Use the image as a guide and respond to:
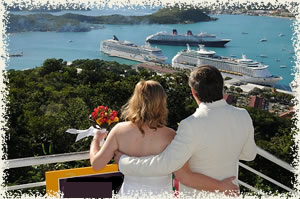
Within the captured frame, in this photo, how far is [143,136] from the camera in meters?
0.98

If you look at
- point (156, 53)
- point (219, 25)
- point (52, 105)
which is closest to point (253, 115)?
point (52, 105)

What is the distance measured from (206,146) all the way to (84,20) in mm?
48896

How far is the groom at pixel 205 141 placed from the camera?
36.1 inches

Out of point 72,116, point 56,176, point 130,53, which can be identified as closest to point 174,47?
point 130,53

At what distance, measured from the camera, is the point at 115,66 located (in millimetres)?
26453

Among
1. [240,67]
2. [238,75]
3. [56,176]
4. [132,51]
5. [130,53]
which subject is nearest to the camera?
[56,176]

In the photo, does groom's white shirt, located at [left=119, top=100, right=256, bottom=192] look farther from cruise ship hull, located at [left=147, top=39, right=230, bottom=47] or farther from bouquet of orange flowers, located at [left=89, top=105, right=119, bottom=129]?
cruise ship hull, located at [left=147, top=39, right=230, bottom=47]

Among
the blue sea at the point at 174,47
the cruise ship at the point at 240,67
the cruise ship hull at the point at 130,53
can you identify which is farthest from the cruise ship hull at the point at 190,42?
the cruise ship at the point at 240,67

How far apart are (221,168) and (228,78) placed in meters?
26.5

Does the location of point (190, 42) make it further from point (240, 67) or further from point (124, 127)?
point (124, 127)

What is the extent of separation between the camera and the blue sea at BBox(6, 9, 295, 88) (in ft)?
107

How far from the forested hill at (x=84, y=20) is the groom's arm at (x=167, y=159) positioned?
45252mm

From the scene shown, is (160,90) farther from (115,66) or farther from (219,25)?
(219,25)

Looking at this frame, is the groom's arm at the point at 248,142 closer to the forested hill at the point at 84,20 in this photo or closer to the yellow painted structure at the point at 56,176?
the yellow painted structure at the point at 56,176
